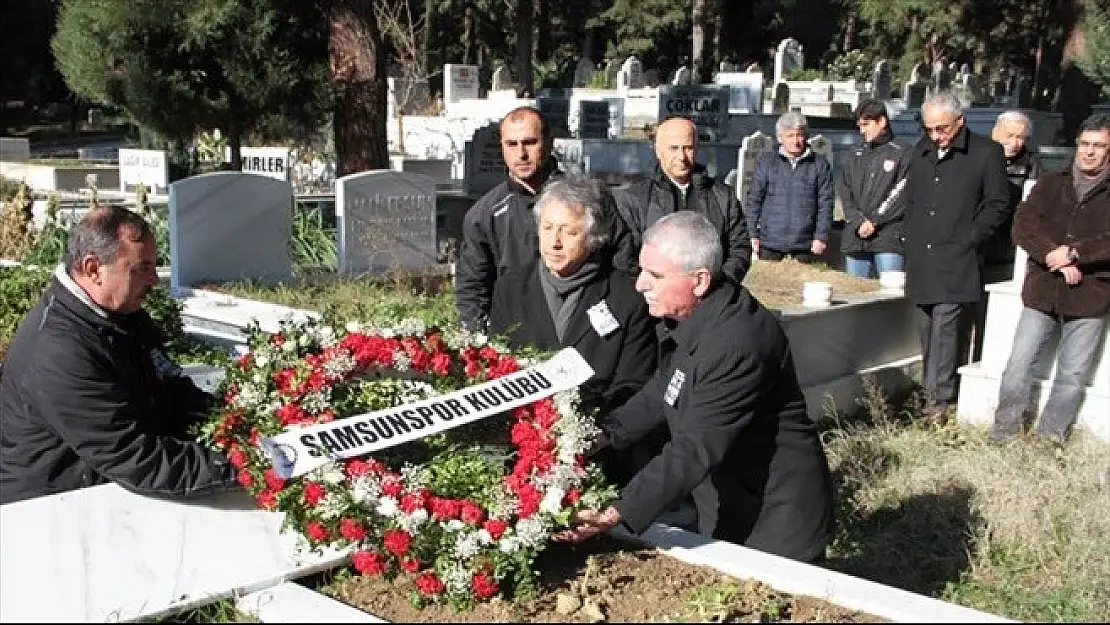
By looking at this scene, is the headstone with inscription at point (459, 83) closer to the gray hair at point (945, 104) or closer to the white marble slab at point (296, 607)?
the gray hair at point (945, 104)

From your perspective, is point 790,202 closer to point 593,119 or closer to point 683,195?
point 683,195

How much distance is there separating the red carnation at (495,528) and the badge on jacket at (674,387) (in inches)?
26.1

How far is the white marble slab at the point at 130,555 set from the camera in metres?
2.55

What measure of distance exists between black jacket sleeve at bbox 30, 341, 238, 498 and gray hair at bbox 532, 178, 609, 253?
1380 mm

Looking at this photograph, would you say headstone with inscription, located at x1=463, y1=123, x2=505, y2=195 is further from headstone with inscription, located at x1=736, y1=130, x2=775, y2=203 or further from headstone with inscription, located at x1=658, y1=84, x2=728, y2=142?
headstone with inscription, located at x1=658, y1=84, x2=728, y2=142

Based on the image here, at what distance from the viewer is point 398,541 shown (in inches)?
106

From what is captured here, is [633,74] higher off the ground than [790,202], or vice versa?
[633,74]

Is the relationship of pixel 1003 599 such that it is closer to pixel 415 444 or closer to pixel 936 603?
pixel 936 603

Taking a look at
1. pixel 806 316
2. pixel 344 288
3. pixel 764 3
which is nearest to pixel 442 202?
pixel 344 288

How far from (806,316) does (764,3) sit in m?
46.9

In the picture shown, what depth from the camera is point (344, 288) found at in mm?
8422

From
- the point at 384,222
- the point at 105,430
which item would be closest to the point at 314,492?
the point at 105,430

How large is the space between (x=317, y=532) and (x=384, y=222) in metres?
6.92

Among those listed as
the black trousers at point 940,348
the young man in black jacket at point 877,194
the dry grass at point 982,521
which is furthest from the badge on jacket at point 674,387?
the young man in black jacket at point 877,194
